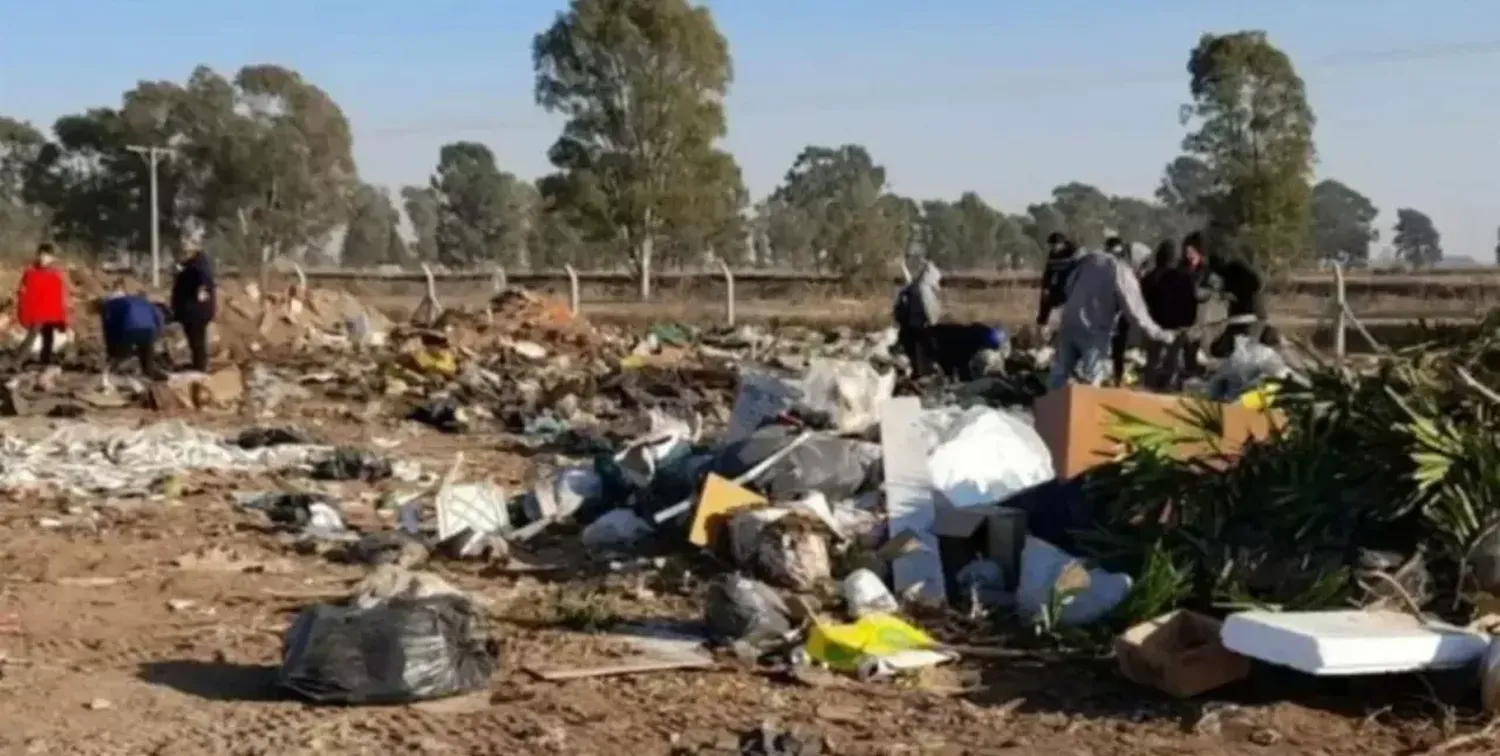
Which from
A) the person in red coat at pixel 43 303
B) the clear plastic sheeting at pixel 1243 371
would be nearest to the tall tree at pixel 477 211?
the person in red coat at pixel 43 303

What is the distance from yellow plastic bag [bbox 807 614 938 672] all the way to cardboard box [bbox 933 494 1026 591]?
3.60 feet

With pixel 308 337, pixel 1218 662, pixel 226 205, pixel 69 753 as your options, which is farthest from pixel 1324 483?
pixel 226 205

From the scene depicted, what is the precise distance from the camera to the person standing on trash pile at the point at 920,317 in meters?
17.5

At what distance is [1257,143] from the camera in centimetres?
3659

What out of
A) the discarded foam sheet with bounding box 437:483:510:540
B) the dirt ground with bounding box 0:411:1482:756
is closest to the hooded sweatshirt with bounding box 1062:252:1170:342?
the discarded foam sheet with bounding box 437:483:510:540

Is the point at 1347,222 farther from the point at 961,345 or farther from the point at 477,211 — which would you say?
the point at 961,345

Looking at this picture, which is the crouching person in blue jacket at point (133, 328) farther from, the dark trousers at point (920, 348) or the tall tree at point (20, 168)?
the tall tree at point (20, 168)

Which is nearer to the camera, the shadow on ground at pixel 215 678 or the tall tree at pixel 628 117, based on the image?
the shadow on ground at pixel 215 678

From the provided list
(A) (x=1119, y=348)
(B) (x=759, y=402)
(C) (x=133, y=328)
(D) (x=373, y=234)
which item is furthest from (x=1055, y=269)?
(D) (x=373, y=234)

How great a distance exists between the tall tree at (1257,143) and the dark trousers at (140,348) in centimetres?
2277

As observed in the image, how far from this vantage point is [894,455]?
930 cm

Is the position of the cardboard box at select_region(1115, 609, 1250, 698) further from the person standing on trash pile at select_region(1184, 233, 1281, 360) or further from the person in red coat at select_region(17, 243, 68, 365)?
the person in red coat at select_region(17, 243, 68, 365)

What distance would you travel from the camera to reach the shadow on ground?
6668 mm

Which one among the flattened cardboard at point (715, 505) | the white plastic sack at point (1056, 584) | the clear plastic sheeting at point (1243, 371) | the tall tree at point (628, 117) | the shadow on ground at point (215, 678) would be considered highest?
the tall tree at point (628, 117)
